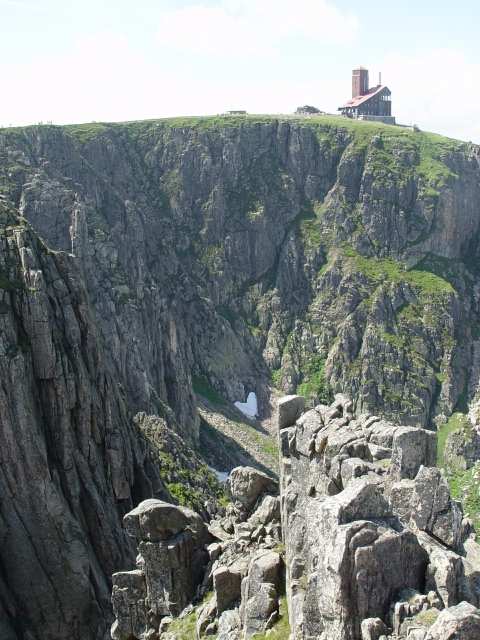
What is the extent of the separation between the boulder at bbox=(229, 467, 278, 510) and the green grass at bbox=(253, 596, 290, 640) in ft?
37.4

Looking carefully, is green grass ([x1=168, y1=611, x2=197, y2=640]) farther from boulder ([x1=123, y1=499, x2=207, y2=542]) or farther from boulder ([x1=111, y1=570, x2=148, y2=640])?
boulder ([x1=123, y1=499, x2=207, y2=542])

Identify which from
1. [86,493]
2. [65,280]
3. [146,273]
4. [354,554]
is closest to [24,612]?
[86,493]

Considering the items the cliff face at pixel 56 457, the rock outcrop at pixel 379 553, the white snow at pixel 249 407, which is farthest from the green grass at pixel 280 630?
the white snow at pixel 249 407

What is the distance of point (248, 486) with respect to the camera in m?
47.0

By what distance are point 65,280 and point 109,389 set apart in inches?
437

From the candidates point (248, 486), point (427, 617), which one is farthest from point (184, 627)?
point (427, 617)

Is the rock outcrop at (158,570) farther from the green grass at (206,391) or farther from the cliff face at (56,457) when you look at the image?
the green grass at (206,391)

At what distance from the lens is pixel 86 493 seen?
69125 millimetres

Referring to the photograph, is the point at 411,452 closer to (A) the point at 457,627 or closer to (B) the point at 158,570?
(A) the point at 457,627

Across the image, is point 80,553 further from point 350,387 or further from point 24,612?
point 350,387

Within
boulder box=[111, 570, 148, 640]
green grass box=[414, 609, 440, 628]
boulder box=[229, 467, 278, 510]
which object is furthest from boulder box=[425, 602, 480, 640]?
boulder box=[111, 570, 148, 640]

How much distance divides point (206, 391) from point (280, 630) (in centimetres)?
15900

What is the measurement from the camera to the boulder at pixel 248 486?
47031 mm

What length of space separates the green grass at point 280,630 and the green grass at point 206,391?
15266 centimetres
